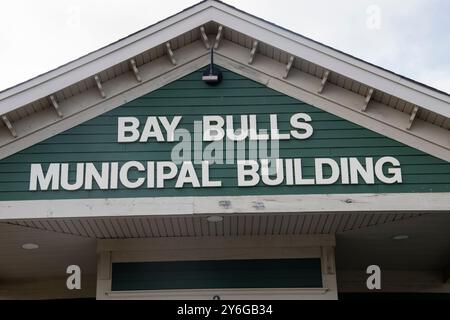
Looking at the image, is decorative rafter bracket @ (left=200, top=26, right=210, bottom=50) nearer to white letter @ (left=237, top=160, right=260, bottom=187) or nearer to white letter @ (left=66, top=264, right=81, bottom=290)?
white letter @ (left=237, top=160, right=260, bottom=187)

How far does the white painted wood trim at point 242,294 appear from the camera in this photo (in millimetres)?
12086

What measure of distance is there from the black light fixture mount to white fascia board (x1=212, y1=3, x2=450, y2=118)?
2.33 ft

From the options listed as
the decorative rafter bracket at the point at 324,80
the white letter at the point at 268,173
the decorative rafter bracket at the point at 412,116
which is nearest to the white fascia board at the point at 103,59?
the decorative rafter bracket at the point at 324,80

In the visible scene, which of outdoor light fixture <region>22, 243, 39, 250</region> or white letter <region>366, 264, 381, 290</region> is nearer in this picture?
outdoor light fixture <region>22, 243, 39, 250</region>

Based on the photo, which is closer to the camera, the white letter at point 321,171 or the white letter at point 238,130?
the white letter at point 321,171

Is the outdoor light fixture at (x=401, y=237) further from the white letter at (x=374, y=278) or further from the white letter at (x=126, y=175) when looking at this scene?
the white letter at (x=126, y=175)

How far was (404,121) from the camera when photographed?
11.6 meters

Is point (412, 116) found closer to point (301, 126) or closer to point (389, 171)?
point (389, 171)

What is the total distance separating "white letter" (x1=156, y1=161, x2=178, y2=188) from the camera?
1119cm

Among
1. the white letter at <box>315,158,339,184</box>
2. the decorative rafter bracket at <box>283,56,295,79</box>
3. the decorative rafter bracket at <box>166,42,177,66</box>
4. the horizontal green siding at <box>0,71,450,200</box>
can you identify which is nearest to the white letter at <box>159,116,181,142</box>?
the horizontal green siding at <box>0,71,450,200</box>

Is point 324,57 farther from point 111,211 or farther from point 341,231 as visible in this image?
point 111,211

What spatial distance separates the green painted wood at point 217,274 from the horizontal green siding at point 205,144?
1728 mm

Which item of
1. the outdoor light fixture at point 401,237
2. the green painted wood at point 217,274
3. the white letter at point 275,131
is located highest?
the white letter at point 275,131
